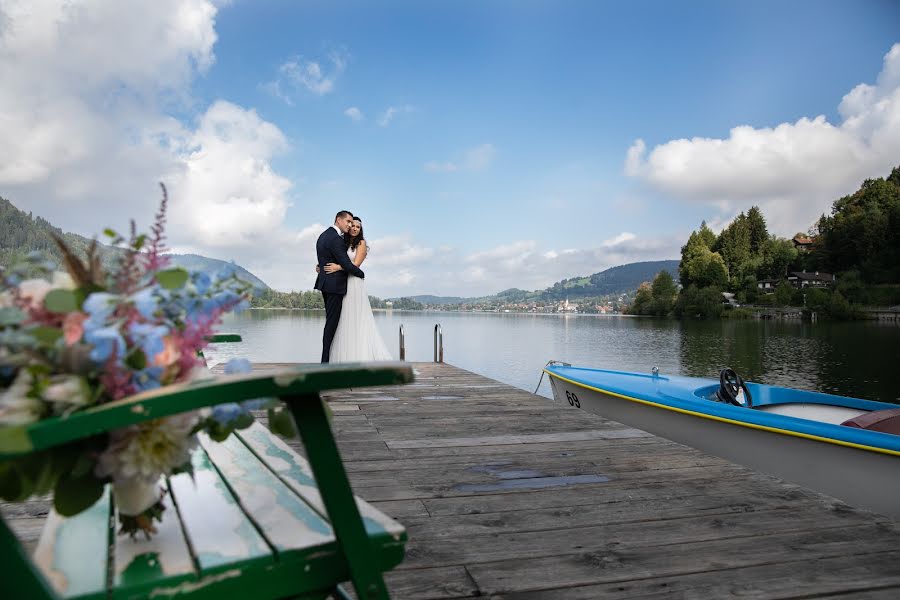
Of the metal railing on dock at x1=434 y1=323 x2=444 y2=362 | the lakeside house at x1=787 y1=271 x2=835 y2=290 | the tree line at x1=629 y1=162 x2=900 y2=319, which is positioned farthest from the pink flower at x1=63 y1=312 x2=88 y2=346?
the lakeside house at x1=787 y1=271 x2=835 y2=290

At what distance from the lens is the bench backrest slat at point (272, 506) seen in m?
1.05

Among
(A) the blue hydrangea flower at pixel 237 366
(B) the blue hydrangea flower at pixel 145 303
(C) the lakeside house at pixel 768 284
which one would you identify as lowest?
(A) the blue hydrangea flower at pixel 237 366

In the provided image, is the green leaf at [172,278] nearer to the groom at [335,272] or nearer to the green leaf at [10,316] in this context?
the green leaf at [10,316]

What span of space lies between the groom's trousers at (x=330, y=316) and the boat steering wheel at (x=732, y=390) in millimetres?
4547

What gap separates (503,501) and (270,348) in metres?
23.2

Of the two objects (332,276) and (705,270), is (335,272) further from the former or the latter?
(705,270)

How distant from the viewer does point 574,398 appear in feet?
27.2

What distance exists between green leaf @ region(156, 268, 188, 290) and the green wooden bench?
0.26 m

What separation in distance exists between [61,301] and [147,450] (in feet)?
0.91

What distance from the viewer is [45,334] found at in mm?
884

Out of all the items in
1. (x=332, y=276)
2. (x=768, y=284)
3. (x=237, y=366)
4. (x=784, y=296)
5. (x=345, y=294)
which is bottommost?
(x=237, y=366)

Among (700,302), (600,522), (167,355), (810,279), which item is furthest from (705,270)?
(167,355)

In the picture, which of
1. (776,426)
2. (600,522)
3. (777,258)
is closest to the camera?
(600,522)

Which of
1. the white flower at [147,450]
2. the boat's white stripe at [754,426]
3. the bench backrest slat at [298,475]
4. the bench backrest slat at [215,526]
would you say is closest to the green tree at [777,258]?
the boat's white stripe at [754,426]
